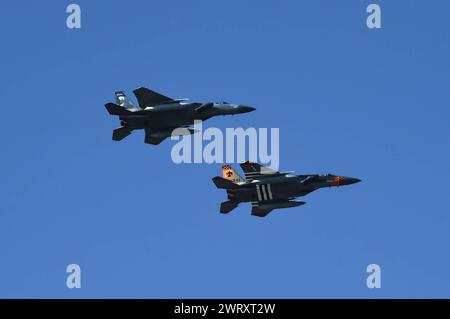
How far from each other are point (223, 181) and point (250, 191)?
216 centimetres

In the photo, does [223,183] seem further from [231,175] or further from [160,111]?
[160,111]

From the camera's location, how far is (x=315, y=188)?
9150 cm

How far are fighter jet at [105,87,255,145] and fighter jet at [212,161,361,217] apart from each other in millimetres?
4773

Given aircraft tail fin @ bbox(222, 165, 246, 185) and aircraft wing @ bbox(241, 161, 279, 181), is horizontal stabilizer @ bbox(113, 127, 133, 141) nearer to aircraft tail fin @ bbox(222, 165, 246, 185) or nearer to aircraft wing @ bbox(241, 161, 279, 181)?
aircraft tail fin @ bbox(222, 165, 246, 185)

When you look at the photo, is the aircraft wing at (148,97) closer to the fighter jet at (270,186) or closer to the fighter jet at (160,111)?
the fighter jet at (160,111)

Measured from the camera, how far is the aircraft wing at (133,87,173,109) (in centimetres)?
8969

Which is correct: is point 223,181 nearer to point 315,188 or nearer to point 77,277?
point 315,188

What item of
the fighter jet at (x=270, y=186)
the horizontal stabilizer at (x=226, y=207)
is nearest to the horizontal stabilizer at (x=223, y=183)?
the fighter jet at (x=270, y=186)

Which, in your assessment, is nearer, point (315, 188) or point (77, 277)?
point (77, 277)

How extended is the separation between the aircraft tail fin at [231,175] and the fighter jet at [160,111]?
5.45 m

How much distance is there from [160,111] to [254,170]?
855 centimetres

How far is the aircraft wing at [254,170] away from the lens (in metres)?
91.6

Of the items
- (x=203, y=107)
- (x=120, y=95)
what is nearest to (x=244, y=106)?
(x=203, y=107)
